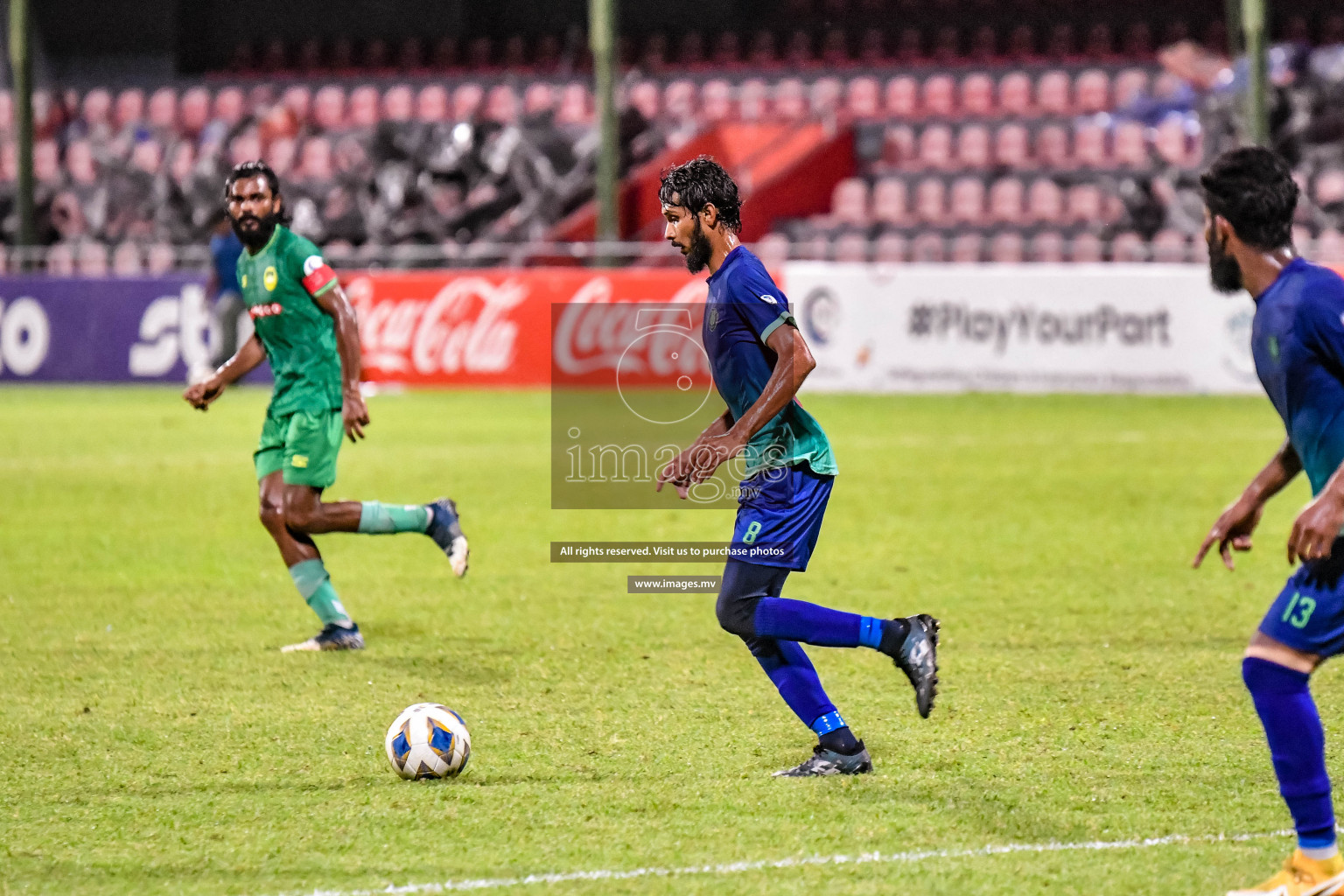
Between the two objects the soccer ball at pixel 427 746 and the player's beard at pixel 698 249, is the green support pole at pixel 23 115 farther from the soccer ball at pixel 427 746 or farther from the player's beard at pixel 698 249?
the player's beard at pixel 698 249

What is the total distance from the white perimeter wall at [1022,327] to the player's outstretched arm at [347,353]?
12.6m

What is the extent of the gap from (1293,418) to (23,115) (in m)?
25.4

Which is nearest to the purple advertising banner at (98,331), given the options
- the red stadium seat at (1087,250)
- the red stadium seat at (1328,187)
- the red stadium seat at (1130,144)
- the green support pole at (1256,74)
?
the red stadium seat at (1087,250)

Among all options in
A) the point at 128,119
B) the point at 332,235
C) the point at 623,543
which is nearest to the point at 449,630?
the point at 623,543

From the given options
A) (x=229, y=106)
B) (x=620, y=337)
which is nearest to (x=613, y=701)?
(x=620, y=337)

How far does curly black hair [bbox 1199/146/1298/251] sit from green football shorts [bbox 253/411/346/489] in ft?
14.6

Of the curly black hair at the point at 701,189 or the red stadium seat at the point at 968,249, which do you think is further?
the red stadium seat at the point at 968,249

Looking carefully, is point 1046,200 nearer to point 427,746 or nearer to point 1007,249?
point 1007,249

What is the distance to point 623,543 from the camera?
447 inches

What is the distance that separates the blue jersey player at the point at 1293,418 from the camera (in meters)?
4.14

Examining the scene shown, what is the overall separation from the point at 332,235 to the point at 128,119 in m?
8.14

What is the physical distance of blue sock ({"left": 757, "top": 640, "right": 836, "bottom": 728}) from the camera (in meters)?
5.61

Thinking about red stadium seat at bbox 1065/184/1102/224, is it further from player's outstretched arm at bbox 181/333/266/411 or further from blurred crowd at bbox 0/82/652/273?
player's outstretched arm at bbox 181/333/266/411

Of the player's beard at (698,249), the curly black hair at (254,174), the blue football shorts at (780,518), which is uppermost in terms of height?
the curly black hair at (254,174)
